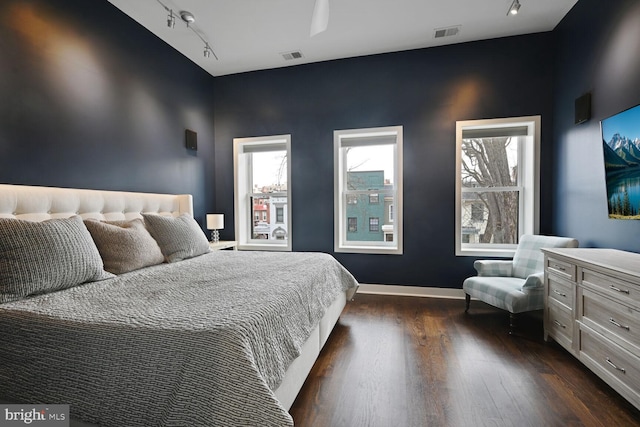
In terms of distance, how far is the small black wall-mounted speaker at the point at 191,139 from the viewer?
386 centimetres

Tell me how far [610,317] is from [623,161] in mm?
1165

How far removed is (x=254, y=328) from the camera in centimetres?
120

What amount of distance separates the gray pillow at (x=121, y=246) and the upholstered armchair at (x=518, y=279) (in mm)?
3138

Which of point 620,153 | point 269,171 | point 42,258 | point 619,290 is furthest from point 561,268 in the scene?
point 269,171

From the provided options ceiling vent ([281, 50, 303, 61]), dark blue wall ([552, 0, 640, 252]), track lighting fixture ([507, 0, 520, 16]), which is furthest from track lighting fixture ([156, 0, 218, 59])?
dark blue wall ([552, 0, 640, 252])

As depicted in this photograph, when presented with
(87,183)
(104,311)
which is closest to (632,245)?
(104,311)

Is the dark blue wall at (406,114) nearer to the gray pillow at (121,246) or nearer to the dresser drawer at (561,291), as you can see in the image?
the dresser drawer at (561,291)

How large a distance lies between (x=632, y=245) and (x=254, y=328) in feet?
9.20

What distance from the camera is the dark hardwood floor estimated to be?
5.24ft

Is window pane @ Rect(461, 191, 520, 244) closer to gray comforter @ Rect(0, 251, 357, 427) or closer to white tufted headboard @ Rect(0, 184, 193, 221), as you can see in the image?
gray comforter @ Rect(0, 251, 357, 427)

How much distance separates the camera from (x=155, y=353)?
1055 millimetres

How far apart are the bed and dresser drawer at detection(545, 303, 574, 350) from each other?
187 cm

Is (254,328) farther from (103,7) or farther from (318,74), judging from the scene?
(318,74)

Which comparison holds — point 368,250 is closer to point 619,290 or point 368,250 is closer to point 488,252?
point 488,252
